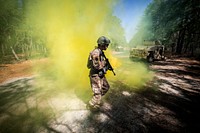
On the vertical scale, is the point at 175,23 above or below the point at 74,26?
above

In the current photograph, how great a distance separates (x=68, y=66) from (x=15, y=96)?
3.16 m

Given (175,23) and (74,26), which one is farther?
(175,23)

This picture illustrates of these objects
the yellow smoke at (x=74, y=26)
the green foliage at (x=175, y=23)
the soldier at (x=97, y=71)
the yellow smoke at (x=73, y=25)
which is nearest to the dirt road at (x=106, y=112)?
the soldier at (x=97, y=71)

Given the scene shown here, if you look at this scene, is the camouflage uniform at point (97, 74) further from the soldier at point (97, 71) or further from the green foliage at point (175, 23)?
the green foliage at point (175, 23)

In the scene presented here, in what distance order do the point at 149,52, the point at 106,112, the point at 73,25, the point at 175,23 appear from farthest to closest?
1. the point at 175,23
2. the point at 149,52
3. the point at 73,25
4. the point at 106,112

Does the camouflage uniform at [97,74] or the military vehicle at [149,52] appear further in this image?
the military vehicle at [149,52]

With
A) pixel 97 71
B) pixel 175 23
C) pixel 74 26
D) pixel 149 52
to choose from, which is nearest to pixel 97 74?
pixel 97 71

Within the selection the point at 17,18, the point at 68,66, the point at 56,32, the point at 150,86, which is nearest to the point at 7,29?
the point at 17,18

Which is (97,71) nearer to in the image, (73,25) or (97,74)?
(97,74)

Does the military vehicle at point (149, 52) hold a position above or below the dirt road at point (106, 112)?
above

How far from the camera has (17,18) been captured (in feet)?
51.5

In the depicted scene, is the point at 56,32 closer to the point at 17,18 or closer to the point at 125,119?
the point at 125,119

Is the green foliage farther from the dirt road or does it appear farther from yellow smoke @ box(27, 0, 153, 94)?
the dirt road

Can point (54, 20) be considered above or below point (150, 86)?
above
